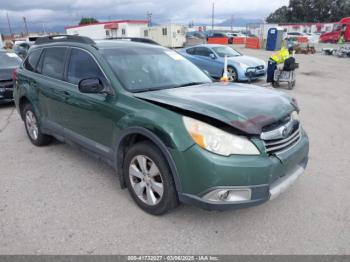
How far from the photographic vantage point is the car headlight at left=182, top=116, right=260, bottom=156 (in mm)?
2416

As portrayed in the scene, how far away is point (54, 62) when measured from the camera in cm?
423

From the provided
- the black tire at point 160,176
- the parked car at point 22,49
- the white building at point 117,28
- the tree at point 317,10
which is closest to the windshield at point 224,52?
the black tire at point 160,176

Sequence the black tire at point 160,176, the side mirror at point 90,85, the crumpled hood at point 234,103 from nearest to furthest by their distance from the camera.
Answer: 1. the crumpled hood at point 234,103
2. the black tire at point 160,176
3. the side mirror at point 90,85

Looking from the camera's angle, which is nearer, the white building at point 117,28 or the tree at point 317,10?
the white building at point 117,28

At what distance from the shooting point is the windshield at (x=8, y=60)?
28.1 ft

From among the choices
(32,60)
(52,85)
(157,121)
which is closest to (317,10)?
(32,60)

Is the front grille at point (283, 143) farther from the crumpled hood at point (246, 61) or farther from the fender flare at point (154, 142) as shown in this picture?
the crumpled hood at point (246, 61)

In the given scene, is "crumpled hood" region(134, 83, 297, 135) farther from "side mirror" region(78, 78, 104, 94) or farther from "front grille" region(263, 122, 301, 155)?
"side mirror" region(78, 78, 104, 94)

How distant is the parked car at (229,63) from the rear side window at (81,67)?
25.5 feet

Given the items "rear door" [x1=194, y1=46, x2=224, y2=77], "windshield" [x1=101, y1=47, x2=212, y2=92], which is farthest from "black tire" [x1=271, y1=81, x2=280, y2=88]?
"windshield" [x1=101, y1=47, x2=212, y2=92]

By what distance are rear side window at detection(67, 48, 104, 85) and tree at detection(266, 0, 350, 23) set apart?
252 feet

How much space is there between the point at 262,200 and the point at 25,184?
2.91m

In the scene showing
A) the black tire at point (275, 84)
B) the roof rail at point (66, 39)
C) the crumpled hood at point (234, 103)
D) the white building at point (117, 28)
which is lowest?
the black tire at point (275, 84)

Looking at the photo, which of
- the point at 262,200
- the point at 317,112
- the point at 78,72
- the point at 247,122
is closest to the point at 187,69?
the point at 78,72
